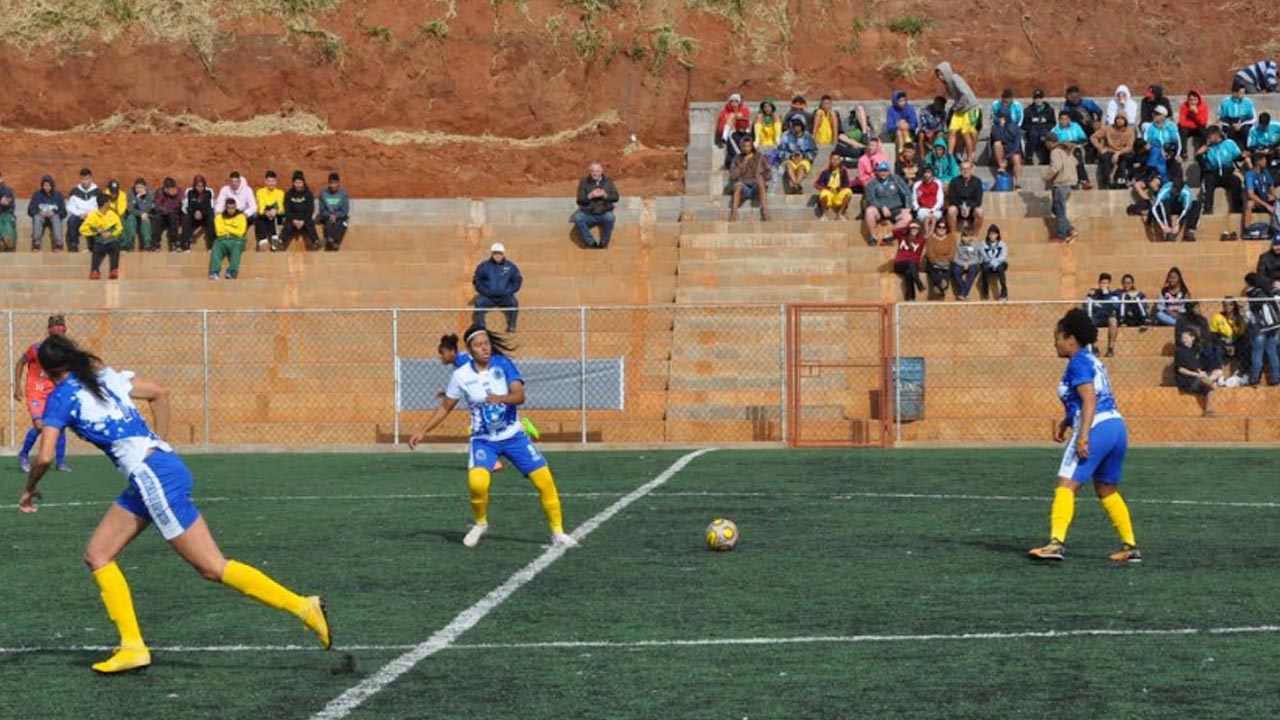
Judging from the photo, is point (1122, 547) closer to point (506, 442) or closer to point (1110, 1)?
point (506, 442)

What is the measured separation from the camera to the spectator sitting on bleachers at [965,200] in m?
30.3

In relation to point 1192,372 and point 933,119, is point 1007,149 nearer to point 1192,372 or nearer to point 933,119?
point 933,119

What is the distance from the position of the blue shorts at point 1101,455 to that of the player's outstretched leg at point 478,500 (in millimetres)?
4049

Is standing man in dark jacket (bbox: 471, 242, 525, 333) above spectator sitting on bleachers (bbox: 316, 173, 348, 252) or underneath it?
underneath

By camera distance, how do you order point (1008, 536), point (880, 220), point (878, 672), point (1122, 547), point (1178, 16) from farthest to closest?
point (1178, 16)
point (880, 220)
point (1008, 536)
point (1122, 547)
point (878, 672)

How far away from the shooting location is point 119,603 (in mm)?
10312

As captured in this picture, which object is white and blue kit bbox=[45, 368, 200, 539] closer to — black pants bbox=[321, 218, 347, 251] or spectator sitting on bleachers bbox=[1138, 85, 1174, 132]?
black pants bbox=[321, 218, 347, 251]

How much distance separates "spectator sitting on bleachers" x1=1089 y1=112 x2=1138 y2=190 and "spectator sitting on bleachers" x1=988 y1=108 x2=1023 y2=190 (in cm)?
116

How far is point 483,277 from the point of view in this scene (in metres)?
29.3

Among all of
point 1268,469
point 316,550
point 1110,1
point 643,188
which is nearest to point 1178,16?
point 1110,1

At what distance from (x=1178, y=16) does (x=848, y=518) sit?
107ft

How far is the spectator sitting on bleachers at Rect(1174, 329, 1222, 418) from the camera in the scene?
2653 cm

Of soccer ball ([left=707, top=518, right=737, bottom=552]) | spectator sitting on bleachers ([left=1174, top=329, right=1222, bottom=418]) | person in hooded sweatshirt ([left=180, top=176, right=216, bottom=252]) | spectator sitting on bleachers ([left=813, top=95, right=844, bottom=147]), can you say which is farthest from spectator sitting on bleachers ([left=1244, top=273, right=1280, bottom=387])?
person in hooded sweatshirt ([left=180, top=176, right=216, bottom=252])

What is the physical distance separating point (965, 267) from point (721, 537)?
15509 millimetres
